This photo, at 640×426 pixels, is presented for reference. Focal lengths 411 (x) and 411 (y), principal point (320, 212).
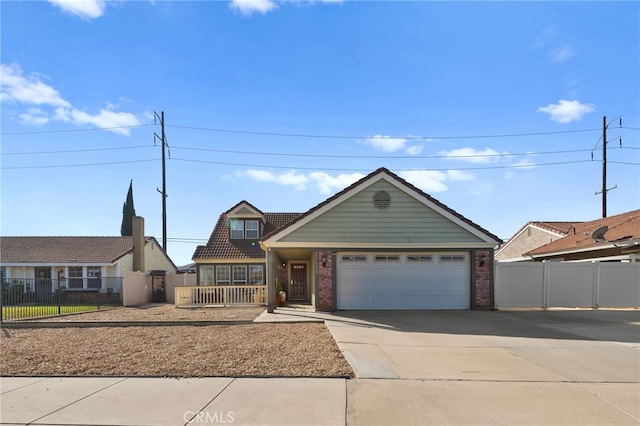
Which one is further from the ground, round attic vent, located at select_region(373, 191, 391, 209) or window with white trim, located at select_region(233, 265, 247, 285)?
round attic vent, located at select_region(373, 191, 391, 209)

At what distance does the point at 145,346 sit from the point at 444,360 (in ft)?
20.4

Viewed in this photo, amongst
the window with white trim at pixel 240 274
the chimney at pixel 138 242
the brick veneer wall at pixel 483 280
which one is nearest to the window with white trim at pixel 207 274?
the window with white trim at pixel 240 274

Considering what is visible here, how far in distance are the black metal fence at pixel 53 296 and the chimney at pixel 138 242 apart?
1.83 meters

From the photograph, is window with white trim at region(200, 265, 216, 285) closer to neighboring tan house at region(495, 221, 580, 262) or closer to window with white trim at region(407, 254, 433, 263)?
window with white trim at region(407, 254, 433, 263)

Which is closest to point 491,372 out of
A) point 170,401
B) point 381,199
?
point 170,401

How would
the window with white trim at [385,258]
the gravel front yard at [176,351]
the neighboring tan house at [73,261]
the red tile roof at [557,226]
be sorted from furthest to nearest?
the neighboring tan house at [73,261] → the red tile roof at [557,226] → the window with white trim at [385,258] → the gravel front yard at [176,351]

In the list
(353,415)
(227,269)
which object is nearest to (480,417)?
(353,415)

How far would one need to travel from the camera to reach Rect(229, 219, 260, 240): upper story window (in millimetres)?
24641

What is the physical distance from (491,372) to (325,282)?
902 centimetres

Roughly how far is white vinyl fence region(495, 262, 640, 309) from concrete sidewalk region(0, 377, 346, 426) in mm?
12598

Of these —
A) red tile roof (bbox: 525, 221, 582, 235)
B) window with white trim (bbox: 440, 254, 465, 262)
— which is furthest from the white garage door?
red tile roof (bbox: 525, 221, 582, 235)

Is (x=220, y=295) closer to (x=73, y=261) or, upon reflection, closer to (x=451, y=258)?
(x=451, y=258)

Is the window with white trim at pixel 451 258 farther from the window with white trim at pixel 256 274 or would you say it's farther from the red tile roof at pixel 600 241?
the window with white trim at pixel 256 274

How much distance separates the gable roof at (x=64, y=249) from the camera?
28234 mm
